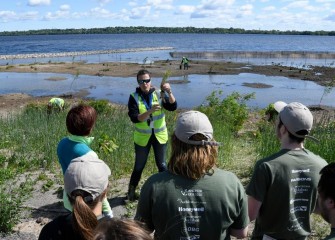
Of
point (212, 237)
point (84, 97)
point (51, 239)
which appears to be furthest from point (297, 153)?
point (84, 97)

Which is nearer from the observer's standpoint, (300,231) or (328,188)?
(328,188)

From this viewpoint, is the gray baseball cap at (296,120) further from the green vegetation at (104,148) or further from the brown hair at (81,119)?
the green vegetation at (104,148)

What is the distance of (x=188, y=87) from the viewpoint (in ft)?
105

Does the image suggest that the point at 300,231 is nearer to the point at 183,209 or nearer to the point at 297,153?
the point at 297,153

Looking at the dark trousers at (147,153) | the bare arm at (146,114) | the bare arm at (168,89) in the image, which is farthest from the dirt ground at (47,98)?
the bare arm at (168,89)

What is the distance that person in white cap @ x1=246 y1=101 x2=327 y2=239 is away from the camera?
300 cm

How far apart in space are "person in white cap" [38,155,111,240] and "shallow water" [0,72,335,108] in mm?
21353

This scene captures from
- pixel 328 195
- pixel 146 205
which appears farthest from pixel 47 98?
pixel 328 195

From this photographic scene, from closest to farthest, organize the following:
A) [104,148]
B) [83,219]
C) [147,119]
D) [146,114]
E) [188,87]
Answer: [83,219]
[146,114]
[147,119]
[104,148]
[188,87]

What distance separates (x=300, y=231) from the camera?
3172 millimetres

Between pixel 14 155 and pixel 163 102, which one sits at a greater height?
pixel 163 102

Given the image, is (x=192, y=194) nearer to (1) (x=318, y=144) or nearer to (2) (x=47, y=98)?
(1) (x=318, y=144)

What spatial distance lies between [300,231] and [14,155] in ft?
20.4

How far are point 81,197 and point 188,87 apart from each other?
2971 centimetres
